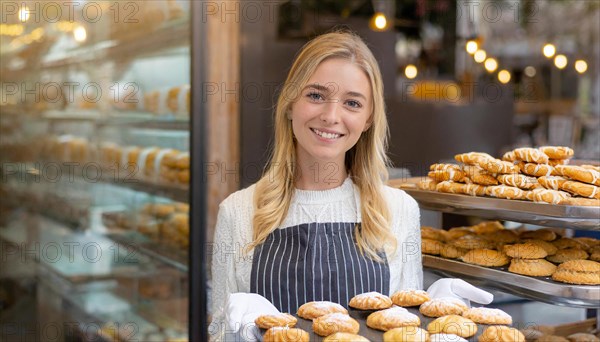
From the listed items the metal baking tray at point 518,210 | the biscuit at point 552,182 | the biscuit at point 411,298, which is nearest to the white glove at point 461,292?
the biscuit at point 411,298

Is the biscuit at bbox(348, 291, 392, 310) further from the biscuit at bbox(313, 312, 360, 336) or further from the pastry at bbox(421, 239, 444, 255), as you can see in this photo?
the pastry at bbox(421, 239, 444, 255)

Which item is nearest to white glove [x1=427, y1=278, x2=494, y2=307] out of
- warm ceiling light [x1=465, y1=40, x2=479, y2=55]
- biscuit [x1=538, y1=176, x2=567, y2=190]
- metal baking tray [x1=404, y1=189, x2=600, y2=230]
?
metal baking tray [x1=404, y1=189, x2=600, y2=230]

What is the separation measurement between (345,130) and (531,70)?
737 centimetres

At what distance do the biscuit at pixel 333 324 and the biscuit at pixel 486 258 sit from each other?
64 centimetres

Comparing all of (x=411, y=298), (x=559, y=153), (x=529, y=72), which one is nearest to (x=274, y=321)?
(x=411, y=298)

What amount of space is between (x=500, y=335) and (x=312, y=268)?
2.06 ft

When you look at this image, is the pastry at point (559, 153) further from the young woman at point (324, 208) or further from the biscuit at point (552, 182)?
the young woman at point (324, 208)

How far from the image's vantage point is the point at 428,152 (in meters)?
5.55

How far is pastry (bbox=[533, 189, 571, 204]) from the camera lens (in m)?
1.71

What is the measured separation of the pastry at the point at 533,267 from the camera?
1.83m

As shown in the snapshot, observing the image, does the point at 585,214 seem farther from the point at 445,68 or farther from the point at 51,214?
the point at 445,68

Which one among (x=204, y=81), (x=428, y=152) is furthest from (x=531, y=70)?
(x=204, y=81)

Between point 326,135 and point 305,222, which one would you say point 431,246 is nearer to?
point 305,222

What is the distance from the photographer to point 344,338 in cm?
134
